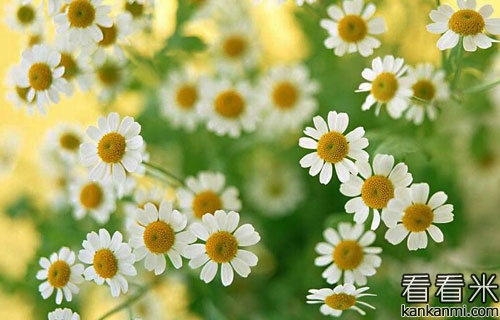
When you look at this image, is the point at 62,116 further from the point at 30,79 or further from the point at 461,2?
the point at 461,2

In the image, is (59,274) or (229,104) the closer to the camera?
(59,274)

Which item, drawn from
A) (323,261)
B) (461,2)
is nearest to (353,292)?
(323,261)

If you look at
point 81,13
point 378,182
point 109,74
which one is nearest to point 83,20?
point 81,13

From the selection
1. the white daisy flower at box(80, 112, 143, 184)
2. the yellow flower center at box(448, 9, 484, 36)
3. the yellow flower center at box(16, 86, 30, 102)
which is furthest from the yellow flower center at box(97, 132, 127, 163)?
the yellow flower center at box(448, 9, 484, 36)

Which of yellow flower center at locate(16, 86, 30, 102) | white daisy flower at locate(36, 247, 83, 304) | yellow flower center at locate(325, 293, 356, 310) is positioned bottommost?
white daisy flower at locate(36, 247, 83, 304)

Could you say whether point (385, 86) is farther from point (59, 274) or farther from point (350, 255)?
point (59, 274)

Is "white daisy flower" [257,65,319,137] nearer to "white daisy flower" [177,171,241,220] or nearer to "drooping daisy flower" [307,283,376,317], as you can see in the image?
"white daisy flower" [177,171,241,220]
